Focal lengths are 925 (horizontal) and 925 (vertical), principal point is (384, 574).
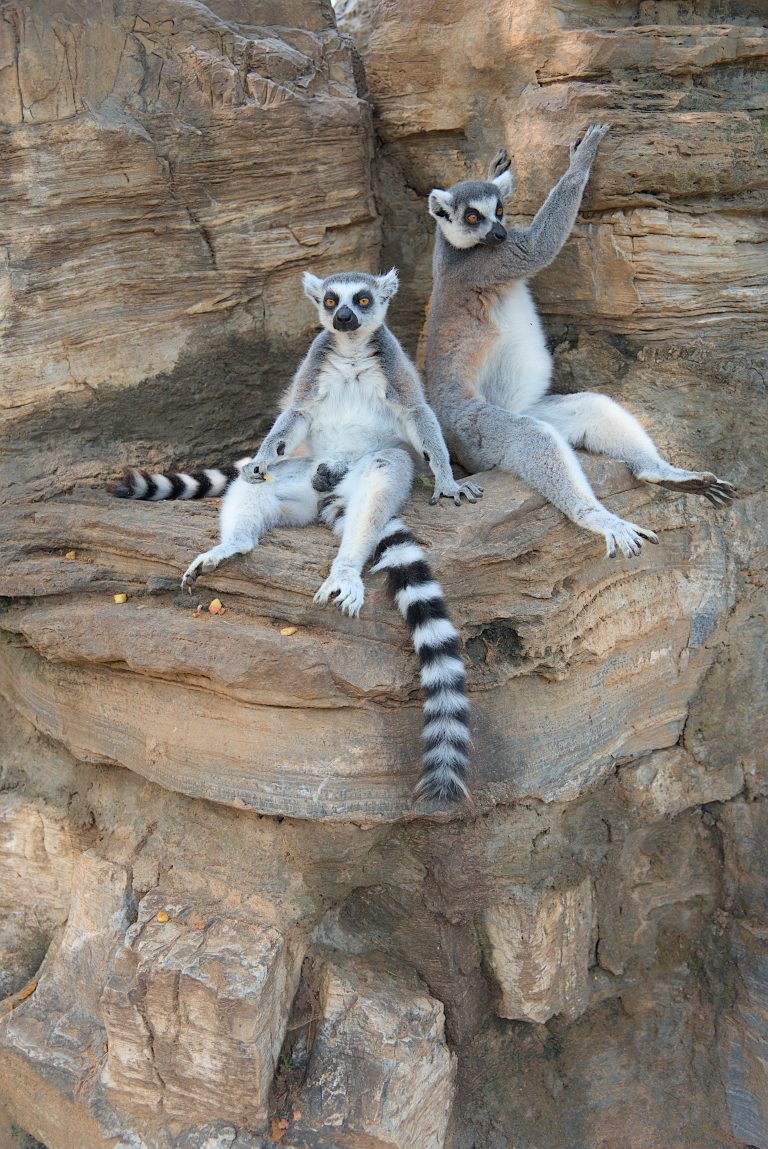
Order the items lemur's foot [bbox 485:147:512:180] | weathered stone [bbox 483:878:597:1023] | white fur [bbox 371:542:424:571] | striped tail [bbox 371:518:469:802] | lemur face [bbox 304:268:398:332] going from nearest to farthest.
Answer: striped tail [bbox 371:518:469:802] < white fur [bbox 371:542:424:571] < weathered stone [bbox 483:878:597:1023] < lemur face [bbox 304:268:398:332] < lemur's foot [bbox 485:147:512:180]

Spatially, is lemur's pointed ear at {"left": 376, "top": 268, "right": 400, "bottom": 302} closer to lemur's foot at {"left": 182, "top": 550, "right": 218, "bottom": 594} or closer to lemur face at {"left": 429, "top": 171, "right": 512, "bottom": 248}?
lemur face at {"left": 429, "top": 171, "right": 512, "bottom": 248}

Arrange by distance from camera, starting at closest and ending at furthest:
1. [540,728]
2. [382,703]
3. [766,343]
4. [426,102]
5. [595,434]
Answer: [382,703] < [540,728] < [595,434] < [766,343] < [426,102]

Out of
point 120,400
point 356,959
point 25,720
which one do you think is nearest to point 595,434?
point 120,400

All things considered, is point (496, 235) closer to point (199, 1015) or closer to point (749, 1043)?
point (199, 1015)

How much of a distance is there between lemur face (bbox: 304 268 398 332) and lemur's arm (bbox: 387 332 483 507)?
0.68 feet

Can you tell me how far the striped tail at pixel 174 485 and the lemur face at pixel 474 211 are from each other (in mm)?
1640

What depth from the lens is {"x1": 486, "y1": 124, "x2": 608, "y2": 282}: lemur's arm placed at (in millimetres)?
4562

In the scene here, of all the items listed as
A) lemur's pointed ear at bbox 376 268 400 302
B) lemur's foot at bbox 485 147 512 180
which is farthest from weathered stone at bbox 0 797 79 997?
lemur's foot at bbox 485 147 512 180

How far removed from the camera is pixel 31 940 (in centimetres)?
469

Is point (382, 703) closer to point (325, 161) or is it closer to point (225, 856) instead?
point (225, 856)

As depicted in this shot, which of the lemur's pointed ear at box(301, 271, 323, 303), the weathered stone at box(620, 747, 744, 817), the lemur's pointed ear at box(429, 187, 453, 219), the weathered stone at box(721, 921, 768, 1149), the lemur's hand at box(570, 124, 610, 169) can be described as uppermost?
the lemur's hand at box(570, 124, 610, 169)

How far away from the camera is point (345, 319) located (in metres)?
4.25

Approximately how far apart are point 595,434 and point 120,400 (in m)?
2.41

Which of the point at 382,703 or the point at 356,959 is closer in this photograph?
the point at 382,703
